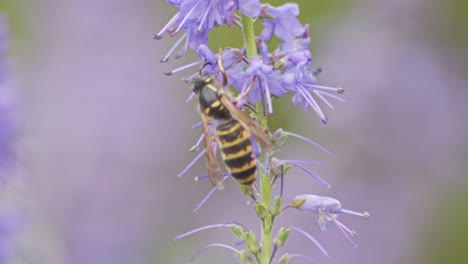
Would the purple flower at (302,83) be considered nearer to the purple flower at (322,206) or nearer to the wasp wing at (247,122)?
the wasp wing at (247,122)

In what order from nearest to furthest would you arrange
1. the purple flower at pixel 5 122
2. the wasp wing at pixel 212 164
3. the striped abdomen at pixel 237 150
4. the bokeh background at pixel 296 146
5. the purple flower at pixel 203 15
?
the purple flower at pixel 203 15 → the striped abdomen at pixel 237 150 → the wasp wing at pixel 212 164 → the purple flower at pixel 5 122 → the bokeh background at pixel 296 146

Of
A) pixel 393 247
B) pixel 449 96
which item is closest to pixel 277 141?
pixel 393 247

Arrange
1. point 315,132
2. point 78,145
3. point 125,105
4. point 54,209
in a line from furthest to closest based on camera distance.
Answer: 1. point 125,105
2. point 78,145
3. point 54,209
4. point 315,132

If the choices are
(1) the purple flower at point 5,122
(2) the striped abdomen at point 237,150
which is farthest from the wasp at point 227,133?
(1) the purple flower at point 5,122

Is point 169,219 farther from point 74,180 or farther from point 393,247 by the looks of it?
point 393,247

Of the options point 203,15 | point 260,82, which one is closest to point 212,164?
point 260,82

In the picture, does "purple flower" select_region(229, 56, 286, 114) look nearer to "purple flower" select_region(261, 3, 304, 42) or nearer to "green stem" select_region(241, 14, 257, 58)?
"green stem" select_region(241, 14, 257, 58)
